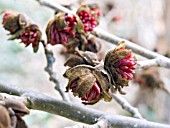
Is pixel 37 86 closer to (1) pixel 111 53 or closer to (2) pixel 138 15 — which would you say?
(2) pixel 138 15

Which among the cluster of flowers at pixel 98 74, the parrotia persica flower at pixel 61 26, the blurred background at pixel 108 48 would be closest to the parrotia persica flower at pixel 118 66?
the cluster of flowers at pixel 98 74

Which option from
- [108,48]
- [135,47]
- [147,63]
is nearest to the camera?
[147,63]

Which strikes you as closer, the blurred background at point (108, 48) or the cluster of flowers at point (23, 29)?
the cluster of flowers at point (23, 29)

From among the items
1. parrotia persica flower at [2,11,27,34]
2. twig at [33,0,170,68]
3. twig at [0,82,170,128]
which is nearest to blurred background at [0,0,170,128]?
twig at [33,0,170,68]

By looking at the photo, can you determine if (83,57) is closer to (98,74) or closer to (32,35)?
(98,74)

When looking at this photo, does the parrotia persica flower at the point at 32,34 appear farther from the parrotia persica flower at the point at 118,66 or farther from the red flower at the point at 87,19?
the parrotia persica flower at the point at 118,66

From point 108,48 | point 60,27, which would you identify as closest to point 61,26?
point 60,27

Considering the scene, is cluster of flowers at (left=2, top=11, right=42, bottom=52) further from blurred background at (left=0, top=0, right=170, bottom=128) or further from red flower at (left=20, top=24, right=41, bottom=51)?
blurred background at (left=0, top=0, right=170, bottom=128)
